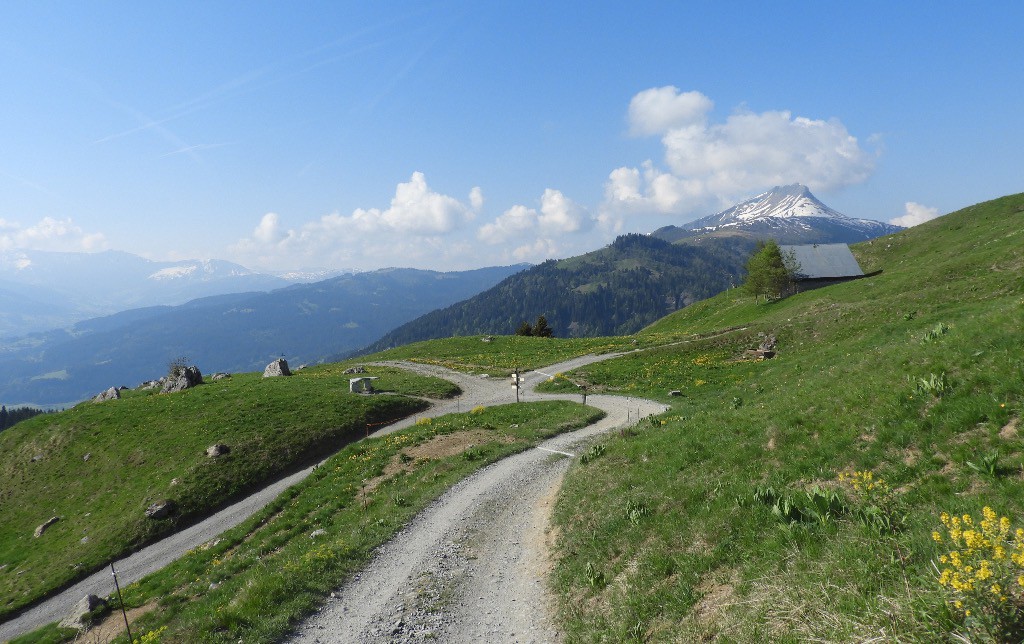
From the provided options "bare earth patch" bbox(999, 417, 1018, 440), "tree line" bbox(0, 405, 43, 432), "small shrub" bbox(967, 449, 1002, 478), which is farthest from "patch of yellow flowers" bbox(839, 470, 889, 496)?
"tree line" bbox(0, 405, 43, 432)

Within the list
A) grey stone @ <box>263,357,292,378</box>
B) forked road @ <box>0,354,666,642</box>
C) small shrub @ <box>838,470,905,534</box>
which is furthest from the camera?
grey stone @ <box>263,357,292,378</box>

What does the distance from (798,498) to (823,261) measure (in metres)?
90.3

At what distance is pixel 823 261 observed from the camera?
275ft

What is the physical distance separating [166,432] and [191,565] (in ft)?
76.6

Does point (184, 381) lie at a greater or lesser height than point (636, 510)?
greater

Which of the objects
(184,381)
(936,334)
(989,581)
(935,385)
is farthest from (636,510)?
(184,381)

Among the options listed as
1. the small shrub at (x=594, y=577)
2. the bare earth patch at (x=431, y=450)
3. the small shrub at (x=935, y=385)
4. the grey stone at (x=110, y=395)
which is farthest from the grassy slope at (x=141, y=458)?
the small shrub at (x=935, y=385)

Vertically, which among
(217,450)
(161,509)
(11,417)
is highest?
(217,450)

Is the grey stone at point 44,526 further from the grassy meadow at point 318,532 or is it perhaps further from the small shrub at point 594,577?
the small shrub at point 594,577

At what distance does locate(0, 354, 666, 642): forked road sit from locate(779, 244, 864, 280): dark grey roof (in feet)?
234

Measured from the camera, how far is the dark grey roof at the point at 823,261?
80562mm

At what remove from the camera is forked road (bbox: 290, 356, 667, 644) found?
1193 cm

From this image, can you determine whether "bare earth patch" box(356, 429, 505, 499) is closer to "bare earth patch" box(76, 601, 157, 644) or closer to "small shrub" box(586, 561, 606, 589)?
"bare earth patch" box(76, 601, 157, 644)

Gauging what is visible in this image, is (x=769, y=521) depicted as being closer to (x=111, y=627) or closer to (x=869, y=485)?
(x=869, y=485)
